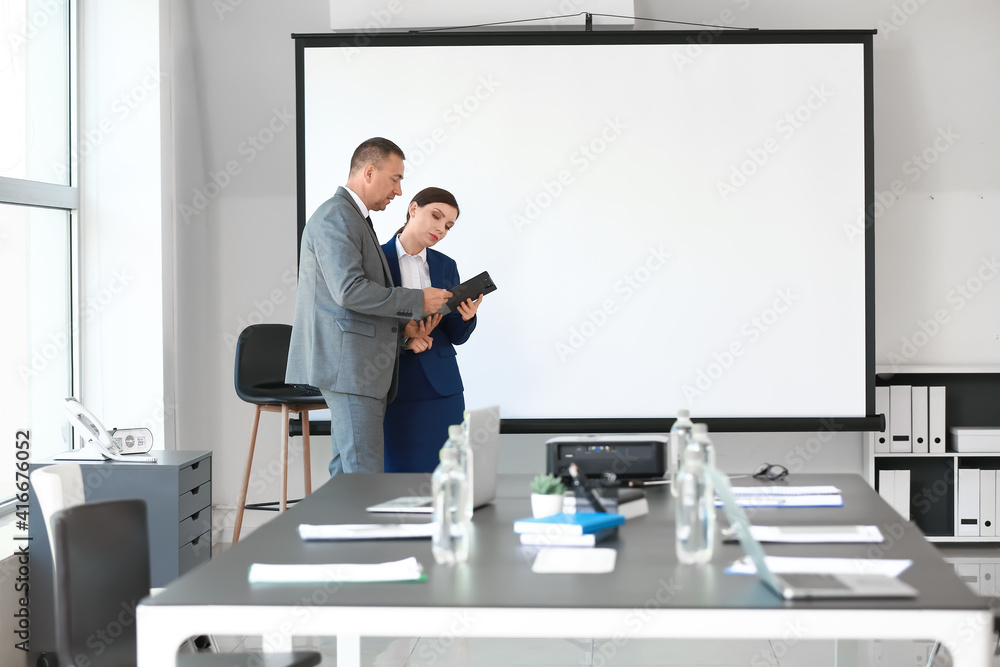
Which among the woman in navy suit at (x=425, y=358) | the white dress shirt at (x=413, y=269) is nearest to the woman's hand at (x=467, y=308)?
the woman in navy suit at (x=425, y=358)

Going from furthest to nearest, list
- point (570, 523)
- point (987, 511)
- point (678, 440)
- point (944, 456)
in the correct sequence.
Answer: point (944, 456), point (987, 511), point (678, 440), point (570, 523)

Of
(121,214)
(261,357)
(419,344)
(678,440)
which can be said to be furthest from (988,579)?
(121,214)

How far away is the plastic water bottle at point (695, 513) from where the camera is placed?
163 cm

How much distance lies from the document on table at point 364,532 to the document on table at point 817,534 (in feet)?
2.16

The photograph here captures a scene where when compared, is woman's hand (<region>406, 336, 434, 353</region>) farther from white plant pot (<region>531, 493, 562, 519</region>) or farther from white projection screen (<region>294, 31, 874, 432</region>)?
white plant pot (<region>531, 493, 562, 519</region>)

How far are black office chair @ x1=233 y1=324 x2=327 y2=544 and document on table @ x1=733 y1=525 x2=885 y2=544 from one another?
9.16 ft

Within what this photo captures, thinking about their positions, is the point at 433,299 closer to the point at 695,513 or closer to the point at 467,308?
the point at 467,308

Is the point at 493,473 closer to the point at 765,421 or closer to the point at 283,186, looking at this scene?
the point at 765,421

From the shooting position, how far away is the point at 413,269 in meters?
3.57

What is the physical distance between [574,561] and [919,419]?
143 inches

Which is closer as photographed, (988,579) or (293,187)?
(988,579)

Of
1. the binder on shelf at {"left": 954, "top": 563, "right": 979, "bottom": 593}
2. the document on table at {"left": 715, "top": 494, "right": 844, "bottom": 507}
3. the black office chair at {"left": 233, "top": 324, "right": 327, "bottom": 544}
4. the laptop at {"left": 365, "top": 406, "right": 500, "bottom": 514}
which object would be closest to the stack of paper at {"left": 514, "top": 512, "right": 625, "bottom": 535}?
the laptop at {"left": 365, "top": 406, "right": 500, "bottom": 514}

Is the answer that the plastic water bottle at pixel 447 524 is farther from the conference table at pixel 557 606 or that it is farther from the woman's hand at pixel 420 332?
the woman's hand at pixel 420 332

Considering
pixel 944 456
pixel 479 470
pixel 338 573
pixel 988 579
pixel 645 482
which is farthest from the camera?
pixel 944 456
